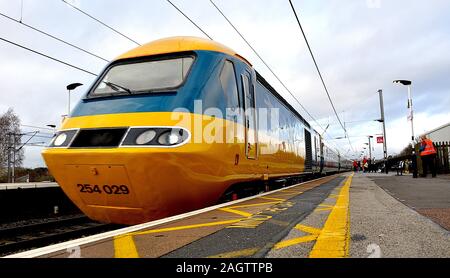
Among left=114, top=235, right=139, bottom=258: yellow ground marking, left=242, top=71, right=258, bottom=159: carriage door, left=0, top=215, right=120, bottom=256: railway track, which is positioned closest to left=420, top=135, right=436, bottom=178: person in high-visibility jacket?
left=242, top=71, right=258, bottom=159: carriage door

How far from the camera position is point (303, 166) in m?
14.7

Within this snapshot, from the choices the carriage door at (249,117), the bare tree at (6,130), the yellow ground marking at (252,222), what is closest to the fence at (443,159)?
the carriage door at (249,117)

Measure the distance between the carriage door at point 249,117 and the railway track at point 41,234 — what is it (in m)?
3.31

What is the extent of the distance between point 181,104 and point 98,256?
2.87m

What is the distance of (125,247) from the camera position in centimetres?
281

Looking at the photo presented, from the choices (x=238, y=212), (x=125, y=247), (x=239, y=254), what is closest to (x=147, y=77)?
(x=238, y=212)

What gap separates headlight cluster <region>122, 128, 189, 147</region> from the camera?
4.63 meters

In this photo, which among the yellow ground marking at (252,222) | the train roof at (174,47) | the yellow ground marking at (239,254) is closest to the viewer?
the yellow ground marking at (239,254)

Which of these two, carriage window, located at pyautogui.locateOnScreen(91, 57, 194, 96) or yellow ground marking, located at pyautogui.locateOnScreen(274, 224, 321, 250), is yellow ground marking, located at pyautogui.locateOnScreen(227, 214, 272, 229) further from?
carriage window, located at pyautogui.locateOnScreen(91, 57, 194, 96)

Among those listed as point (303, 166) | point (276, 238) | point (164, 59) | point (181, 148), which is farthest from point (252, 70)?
point (303, 166)

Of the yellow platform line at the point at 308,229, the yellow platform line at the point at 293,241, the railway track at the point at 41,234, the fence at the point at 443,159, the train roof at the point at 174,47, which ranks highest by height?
the train roof at the point at 174,47

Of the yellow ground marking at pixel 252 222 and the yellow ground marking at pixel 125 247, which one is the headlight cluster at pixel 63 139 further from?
the yellow ground marking at pixel 252 222

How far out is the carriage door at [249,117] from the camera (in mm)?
6809

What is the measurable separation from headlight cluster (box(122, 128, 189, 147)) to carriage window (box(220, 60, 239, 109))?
151 cm
